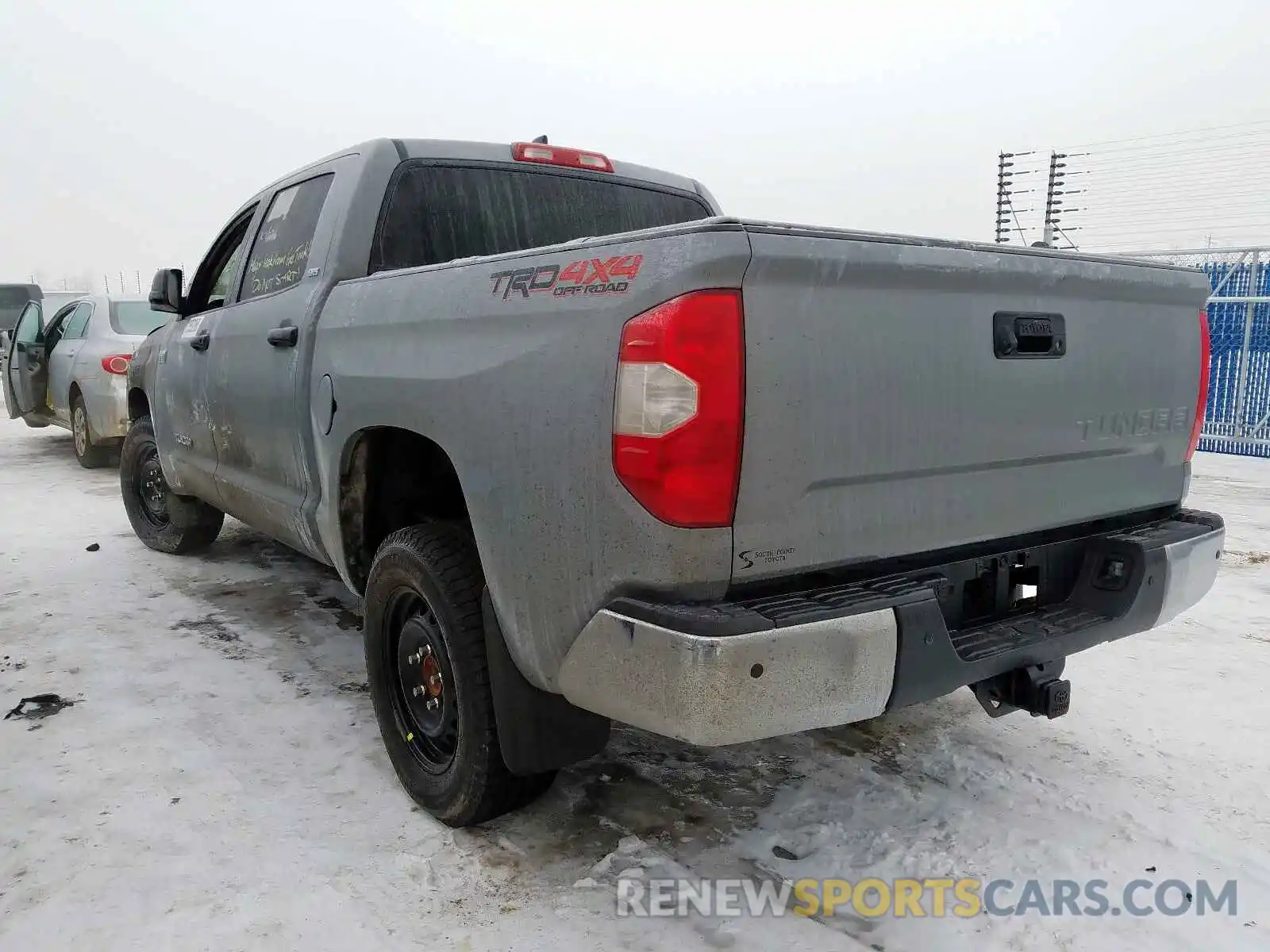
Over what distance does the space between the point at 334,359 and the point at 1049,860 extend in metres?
2.60

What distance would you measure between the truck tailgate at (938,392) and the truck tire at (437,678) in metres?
Answer: 0.89

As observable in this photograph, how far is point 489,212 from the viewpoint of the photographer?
351cm

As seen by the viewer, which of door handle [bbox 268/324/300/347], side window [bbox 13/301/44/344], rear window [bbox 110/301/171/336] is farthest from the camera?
side window [bbox 13/301/44/344]

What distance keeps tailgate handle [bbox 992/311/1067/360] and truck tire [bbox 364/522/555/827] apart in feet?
4.78

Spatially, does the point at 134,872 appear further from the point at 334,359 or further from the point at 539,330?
the point at 539,330

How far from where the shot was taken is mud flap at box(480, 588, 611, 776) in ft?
7.51

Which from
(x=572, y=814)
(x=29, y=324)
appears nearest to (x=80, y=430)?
(x=29, y=324)

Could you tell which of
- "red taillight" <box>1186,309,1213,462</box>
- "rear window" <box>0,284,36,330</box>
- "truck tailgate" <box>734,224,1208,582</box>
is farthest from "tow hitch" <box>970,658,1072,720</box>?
"rear window" <box>0,284,36,330</box>

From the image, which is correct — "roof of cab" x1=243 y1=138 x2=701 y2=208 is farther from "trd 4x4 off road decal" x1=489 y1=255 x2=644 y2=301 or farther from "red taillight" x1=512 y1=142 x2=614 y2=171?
"trd 4x4 off road decal" x1=489 y1=255 x2=644 y2=301

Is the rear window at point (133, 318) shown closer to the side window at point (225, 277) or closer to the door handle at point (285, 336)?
the side window at point (225, 277)

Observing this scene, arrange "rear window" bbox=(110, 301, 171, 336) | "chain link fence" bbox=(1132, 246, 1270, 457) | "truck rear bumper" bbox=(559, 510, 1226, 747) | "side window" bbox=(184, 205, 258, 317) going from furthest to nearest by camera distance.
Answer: "chain link fence" bbox=(1132, 246, 1270, 457)
"rear window" bbox=(110, 301, 171, 336)
"side window" bbox=(184, 205, 258, 317)
"truck rear bumper" bbox=(559, 510, 1226, 747)

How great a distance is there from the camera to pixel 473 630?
2.41 m

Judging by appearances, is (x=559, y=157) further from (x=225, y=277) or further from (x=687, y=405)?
(x=687, y=405)

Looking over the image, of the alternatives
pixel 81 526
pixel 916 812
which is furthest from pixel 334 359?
pixel 81 526
